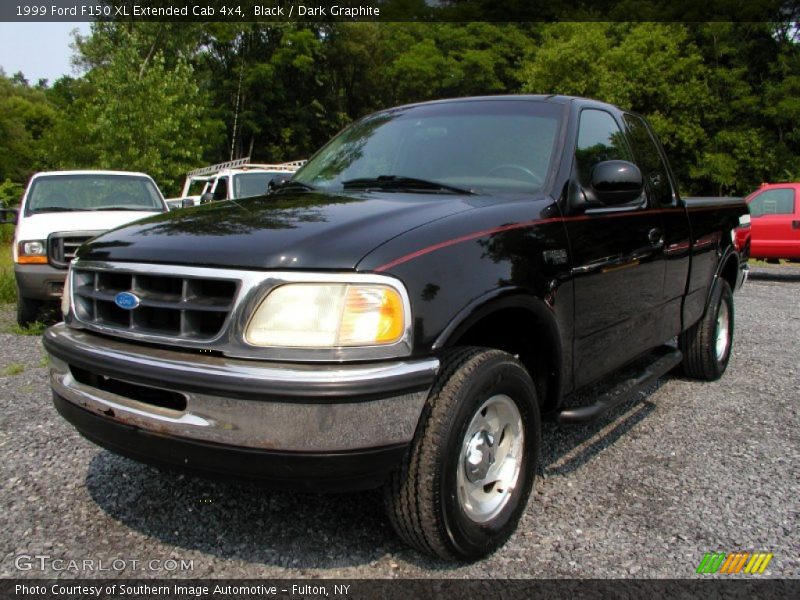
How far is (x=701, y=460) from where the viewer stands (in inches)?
146

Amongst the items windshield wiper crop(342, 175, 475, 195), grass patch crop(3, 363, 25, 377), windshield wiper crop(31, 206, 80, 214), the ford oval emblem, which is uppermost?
windshield wiper crop(342, 175, 475, 195)

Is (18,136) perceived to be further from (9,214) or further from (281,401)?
(281,401)

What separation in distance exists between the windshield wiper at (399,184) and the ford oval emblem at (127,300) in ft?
4.29

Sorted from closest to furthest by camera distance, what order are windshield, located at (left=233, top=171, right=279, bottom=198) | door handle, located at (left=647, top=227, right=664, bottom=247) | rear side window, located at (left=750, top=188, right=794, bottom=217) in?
door handle, located at (left=647, top=227, right=664, bottom=247), windshield, located at (left=233, top=171, right=279, bottom=198), rear side window, located at (left=750, top=188, right=794, bottom=217)

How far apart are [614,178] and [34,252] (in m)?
6.26

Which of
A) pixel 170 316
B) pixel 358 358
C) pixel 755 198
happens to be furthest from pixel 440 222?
pixel 755 198

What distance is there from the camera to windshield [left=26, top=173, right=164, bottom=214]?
8.30m

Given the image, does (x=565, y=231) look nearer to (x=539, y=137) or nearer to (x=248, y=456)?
(x=539, y=137)

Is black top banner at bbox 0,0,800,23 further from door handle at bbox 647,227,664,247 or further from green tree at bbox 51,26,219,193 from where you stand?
door handle at bbox 647,227,664,247

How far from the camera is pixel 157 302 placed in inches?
94.6

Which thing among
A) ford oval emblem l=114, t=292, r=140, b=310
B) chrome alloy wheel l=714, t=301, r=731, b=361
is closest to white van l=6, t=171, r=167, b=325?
ford oval emblem l=114, t=292, r=140, b=310

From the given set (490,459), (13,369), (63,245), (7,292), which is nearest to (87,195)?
(63,245)

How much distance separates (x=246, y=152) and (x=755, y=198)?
3840cm

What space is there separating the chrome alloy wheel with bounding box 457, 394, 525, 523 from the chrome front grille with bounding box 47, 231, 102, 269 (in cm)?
538
